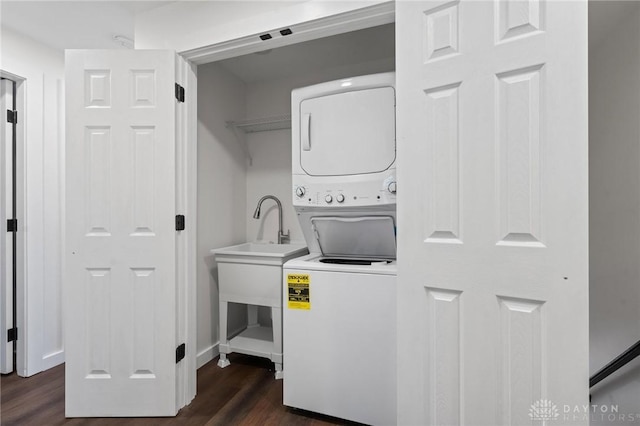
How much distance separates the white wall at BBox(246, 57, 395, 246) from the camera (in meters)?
2.88

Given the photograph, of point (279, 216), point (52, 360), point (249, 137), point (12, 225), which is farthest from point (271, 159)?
point (52, 360)

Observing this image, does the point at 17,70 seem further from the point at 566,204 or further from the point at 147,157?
the point at 566,204

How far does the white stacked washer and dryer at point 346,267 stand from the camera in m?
1.62

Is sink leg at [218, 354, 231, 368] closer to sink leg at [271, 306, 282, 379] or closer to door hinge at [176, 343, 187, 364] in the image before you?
sink leg at [271, 306, 282, 379]

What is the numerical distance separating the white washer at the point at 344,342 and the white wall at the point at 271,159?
1.15m

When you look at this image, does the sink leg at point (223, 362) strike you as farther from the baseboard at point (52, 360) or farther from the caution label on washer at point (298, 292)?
the baseboard at point (52, 360)

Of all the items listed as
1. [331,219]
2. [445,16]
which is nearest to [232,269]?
[331,219]

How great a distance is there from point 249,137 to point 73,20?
4.80 feet

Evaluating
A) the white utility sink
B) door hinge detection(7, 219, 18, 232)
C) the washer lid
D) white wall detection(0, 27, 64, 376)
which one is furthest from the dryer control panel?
door hinge detection(7, 219, 18, 232)

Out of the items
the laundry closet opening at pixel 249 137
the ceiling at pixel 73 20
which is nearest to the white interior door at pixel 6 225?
the ceiling at pixel 73 20

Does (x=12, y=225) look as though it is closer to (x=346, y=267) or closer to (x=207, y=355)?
(x=207, y=355)

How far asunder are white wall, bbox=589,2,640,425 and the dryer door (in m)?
1.11

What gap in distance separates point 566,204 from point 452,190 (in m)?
0.35

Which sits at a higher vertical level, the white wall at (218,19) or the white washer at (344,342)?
the white wall at (218,19)
